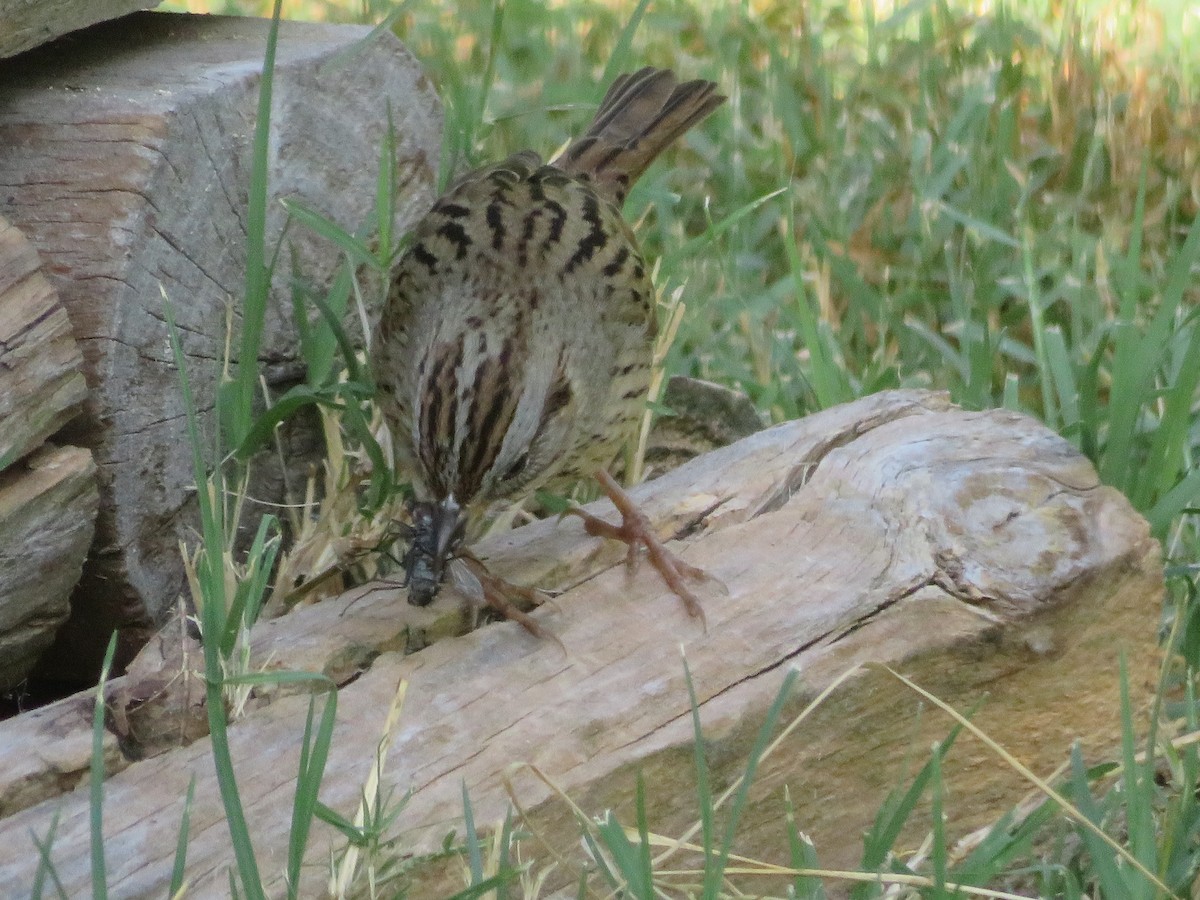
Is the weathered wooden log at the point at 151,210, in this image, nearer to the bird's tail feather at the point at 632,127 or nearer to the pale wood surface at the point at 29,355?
the pale wood surface at the point at 29,355

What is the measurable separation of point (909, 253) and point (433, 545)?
260cm

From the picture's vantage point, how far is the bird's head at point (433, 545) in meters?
2.89

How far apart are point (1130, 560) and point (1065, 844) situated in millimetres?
508

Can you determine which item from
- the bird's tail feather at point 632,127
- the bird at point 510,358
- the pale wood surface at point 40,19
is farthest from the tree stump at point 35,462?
the bird's tail feather at point 632,127

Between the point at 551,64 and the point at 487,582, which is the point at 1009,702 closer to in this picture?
the point at 487,582

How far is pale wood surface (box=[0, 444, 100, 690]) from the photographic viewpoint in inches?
120

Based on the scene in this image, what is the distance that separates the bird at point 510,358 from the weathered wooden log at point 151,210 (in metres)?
0.35

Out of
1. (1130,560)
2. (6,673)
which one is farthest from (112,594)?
(1130,560)

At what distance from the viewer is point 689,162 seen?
570 cm

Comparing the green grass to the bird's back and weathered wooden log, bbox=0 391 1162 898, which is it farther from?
the bird's back

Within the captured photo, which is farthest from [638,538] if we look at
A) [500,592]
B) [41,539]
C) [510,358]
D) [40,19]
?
[40,19]

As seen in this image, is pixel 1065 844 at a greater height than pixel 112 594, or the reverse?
pixel 112 594

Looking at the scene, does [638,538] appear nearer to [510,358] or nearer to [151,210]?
[510,358]

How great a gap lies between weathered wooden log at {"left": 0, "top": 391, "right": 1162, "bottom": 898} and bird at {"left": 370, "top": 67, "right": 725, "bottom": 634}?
4.9 inches
